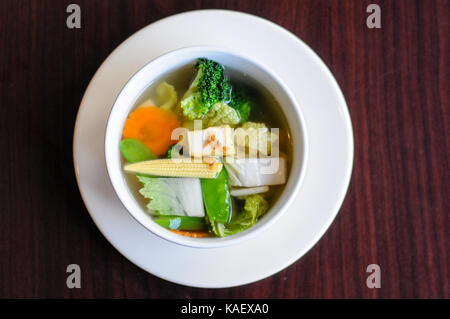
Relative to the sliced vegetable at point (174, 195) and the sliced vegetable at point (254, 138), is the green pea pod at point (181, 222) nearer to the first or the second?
the sliced vegetable at point (174, 195)

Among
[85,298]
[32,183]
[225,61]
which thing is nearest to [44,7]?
[32,183]

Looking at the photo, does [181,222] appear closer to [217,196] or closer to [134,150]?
[217,196]

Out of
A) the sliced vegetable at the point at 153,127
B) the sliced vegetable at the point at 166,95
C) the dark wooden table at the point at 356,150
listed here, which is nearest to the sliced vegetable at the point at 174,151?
the sliced vegetable at the point at 153,127

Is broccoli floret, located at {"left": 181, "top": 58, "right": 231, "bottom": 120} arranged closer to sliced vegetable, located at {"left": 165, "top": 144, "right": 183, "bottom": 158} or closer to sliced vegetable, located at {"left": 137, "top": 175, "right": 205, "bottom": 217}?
sliced vegetable, located at {"left": 165, "top": 144, "right": 183, "bottom": 158}

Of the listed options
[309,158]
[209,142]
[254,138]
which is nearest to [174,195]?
[209,142]

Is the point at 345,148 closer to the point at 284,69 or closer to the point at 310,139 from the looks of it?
the point at 310,139

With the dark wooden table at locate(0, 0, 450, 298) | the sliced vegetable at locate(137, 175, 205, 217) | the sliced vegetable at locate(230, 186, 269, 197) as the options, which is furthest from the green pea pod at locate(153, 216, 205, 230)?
the dark wooden table at locate(0, 0, 450, 298)
